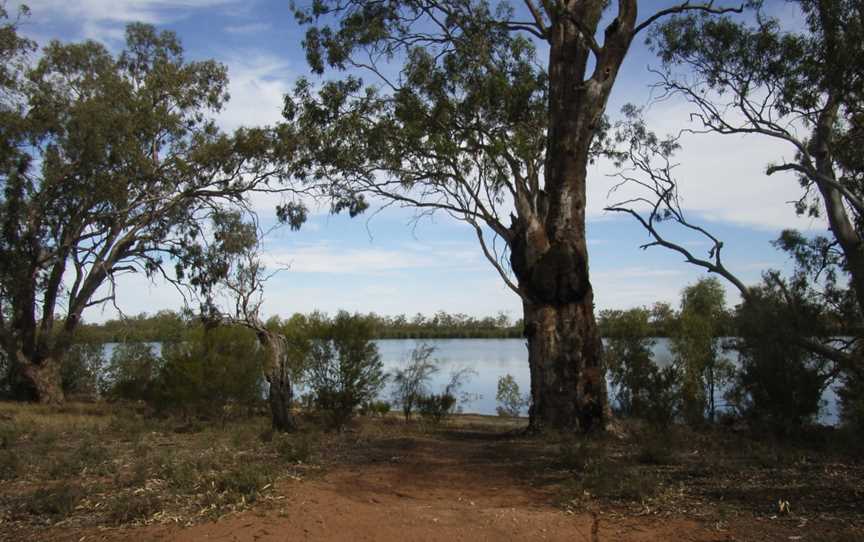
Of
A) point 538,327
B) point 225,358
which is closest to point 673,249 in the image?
point 538,327

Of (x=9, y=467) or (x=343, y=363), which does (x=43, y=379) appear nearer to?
(x=343, y=363)

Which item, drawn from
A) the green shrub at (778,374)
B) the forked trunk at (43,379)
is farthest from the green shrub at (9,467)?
the forked trunk at (43,379)

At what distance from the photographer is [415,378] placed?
15.1 metres

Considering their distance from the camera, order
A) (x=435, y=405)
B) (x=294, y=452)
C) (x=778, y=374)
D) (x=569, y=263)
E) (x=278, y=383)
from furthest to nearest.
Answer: (x=435, y=405), (x=278, y=383), (x=569, y=263), (x=778, y=374), (x=294, y=452)

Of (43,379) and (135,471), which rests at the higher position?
(43,379)

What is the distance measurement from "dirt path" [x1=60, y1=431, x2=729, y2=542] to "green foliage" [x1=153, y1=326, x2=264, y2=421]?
596 cm

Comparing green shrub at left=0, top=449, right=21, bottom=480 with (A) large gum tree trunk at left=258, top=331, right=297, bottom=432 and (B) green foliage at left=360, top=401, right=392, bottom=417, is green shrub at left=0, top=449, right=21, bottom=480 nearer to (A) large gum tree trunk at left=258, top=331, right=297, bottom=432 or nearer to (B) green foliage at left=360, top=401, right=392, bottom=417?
(A) large gum tree trunk at left=258, top=331, right=297, bottom=432

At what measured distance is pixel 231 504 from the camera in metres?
6.33

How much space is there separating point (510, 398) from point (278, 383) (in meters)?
7.98

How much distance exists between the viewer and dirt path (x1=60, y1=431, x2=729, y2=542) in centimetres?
570

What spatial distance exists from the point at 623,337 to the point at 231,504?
32.8 ft

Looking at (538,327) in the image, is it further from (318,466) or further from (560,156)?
(318,466)

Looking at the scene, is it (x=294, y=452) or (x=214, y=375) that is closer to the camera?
(x=294, y=452)

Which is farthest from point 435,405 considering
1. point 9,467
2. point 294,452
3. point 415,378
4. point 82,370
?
point 82,370
